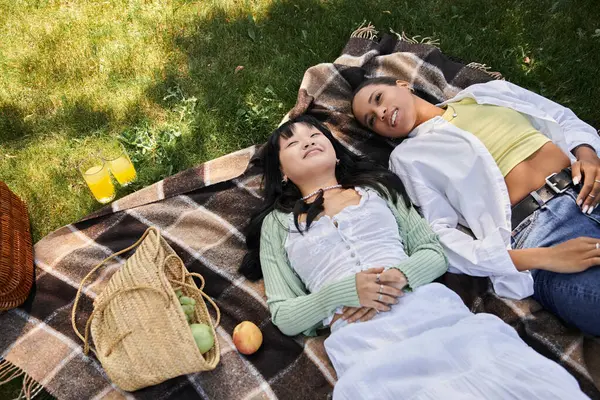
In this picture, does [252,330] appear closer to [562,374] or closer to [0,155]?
[562,374]

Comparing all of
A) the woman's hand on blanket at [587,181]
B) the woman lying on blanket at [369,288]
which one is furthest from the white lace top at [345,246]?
the woman's hand on blanket at [587,181]

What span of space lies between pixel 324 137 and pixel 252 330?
139cm

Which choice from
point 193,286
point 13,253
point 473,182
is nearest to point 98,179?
point 13,253

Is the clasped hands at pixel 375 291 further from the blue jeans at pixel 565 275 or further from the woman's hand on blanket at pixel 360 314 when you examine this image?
the blue jeans at pixel 565 275

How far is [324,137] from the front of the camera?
134 inches

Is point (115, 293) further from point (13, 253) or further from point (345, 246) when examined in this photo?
point (345, 246)

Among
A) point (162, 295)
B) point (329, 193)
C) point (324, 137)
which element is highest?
point (324, 137)

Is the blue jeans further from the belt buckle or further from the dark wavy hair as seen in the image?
the dark wavy hair

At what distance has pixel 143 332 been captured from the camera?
2.67m

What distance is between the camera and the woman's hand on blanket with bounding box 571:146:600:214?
3.14 m

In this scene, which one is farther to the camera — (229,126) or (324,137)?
(229,126)

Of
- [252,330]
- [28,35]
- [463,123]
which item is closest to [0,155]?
[28,35]

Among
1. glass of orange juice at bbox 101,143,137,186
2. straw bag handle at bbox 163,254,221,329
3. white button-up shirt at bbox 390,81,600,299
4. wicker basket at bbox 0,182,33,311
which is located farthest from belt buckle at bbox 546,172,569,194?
wicker basket at bbox 0,182,33,311

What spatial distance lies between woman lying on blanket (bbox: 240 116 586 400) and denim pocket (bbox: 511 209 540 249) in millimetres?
610
